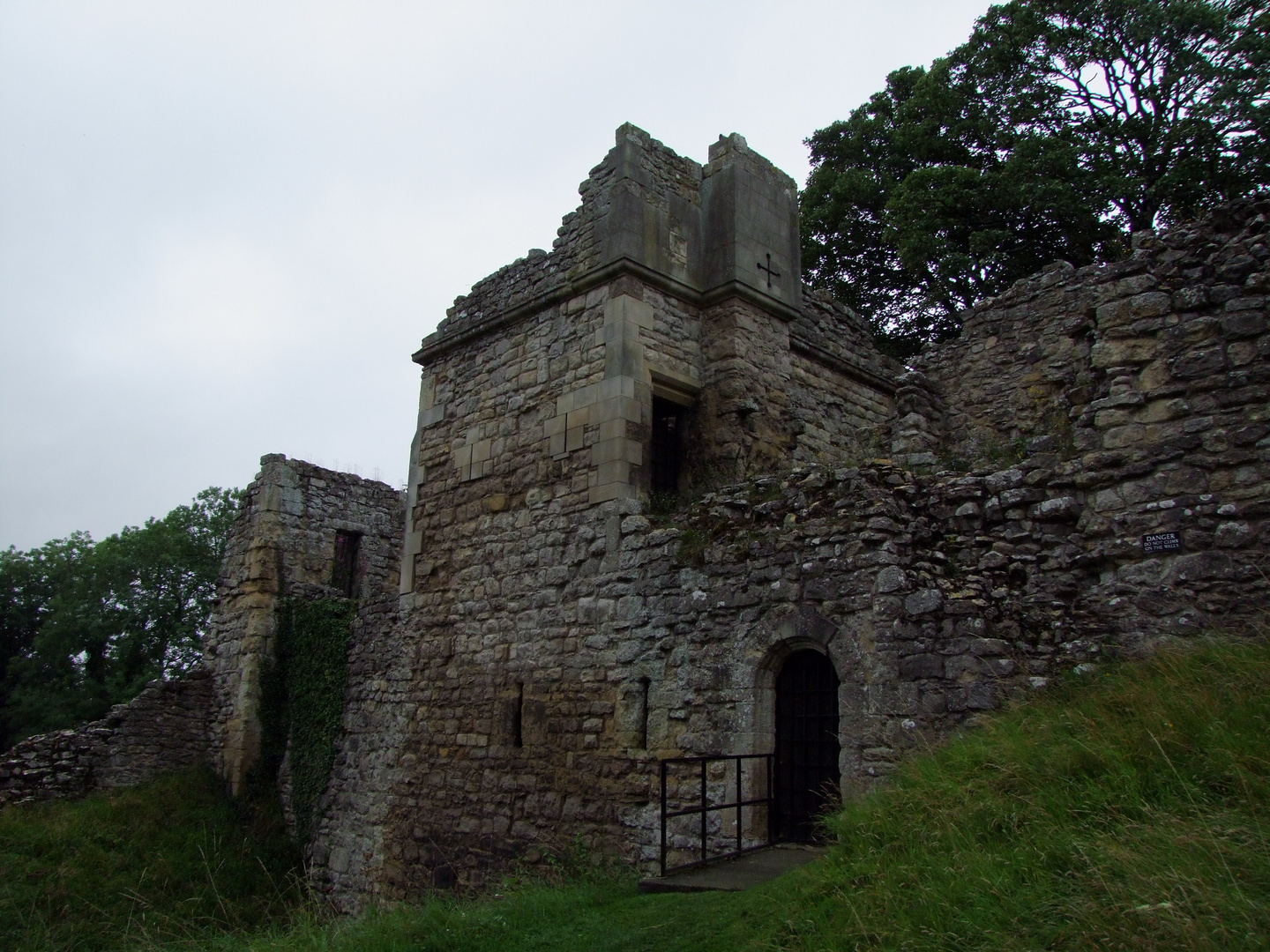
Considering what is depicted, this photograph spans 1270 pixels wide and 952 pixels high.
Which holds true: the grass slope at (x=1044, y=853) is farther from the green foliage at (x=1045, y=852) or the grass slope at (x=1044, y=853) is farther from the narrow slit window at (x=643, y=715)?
the narrow slit window at (x=643, y=715)

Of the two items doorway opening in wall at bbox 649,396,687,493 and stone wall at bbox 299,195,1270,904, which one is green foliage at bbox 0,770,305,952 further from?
doorway opening in wall at bbox 649,396,687,493

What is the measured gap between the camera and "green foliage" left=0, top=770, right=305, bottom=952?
1074cm

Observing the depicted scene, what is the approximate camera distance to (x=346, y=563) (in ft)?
55.2

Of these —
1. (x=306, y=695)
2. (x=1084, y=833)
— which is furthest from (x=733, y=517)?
(x=306, y=695)

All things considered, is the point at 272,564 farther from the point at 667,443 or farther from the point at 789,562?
the point at 789,562

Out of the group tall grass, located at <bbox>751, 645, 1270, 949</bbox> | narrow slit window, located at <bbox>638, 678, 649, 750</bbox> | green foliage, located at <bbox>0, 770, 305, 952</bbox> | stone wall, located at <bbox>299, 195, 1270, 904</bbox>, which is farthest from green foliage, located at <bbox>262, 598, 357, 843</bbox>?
tall grass, located at <bbox>751, 645, 1270, 949</bbox>

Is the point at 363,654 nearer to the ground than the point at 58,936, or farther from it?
farther from it

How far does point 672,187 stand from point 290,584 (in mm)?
9007

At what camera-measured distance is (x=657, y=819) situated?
8.45 m

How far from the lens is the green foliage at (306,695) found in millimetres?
13312

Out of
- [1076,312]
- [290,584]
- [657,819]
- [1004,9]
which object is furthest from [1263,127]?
[290,584]

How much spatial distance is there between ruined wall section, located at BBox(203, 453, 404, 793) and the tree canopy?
11.0m

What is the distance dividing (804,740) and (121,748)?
37.1 ft

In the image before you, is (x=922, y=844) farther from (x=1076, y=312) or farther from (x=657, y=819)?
(x=1076, y=312)
